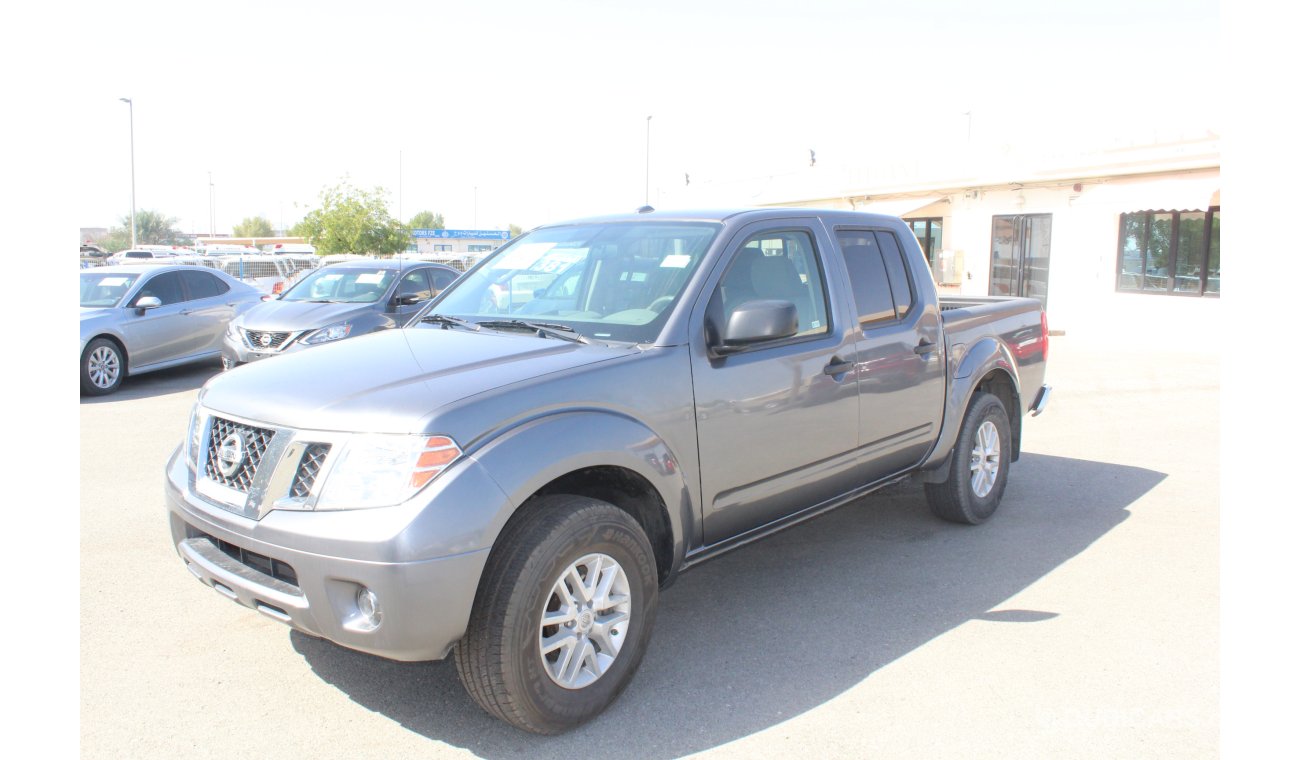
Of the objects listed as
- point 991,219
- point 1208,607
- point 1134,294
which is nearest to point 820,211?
point 1208,607

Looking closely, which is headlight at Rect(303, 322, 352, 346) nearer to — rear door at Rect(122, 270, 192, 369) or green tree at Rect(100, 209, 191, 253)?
rear door at Rect(122, 270, 192, 369)

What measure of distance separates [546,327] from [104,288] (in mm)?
10681

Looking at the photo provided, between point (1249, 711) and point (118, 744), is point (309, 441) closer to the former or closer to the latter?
point (118, 744)

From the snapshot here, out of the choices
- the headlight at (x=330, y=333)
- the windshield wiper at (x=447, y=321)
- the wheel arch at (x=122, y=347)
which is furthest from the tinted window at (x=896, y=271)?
the wheel arch at (x=122, y=347)

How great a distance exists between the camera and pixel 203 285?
13273 mm

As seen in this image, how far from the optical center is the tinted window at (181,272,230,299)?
1308 centimetres

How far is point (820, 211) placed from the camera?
191 inches

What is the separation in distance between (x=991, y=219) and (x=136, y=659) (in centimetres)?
2079

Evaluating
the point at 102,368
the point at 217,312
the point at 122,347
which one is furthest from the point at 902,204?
the point at 102,368

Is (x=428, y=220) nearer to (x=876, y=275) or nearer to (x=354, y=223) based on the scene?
(x=354, y=223)

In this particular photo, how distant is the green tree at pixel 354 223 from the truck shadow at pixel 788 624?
3113 centimetres

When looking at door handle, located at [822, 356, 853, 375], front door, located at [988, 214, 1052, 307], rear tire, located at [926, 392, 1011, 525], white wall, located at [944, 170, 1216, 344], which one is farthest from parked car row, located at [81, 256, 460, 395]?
front door, located at [988, 214, 1052, 307]

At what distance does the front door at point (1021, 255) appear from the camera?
20.3 m

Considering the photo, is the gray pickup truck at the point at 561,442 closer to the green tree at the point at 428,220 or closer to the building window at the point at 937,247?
the building window at the point at 937,247
